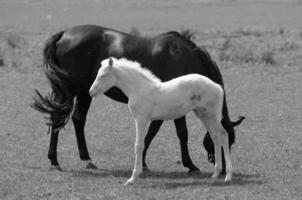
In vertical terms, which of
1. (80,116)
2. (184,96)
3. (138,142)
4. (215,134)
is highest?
(184,96)

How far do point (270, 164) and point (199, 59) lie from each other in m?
1.91

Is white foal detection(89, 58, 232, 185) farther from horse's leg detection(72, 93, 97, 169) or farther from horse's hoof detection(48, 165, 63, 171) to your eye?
horse's leg detection(72, 93, 97, 169)

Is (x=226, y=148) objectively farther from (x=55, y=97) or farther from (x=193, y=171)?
(x=55, y=97)

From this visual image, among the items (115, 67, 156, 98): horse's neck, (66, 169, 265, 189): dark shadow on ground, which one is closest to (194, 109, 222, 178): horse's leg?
(66, 169, 265, 189): dark shadow on ground

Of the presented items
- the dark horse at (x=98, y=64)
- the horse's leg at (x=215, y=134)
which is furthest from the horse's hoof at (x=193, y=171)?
the horse's leg at (x=215, y=134)

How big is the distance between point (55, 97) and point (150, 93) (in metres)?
2.14

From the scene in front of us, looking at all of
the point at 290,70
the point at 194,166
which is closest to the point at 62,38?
the point at 194,166

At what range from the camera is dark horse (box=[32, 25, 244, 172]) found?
408 inches

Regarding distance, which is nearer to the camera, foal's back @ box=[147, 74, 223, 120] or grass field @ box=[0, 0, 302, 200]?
grass field @ box=[0, 0, 302, 200]

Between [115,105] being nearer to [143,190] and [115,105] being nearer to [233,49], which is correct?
[143,190]

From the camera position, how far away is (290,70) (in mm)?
23641

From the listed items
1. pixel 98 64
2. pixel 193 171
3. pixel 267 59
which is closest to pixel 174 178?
pixel 193 171

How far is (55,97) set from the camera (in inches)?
427

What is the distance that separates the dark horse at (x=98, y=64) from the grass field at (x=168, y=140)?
577 millimetres
